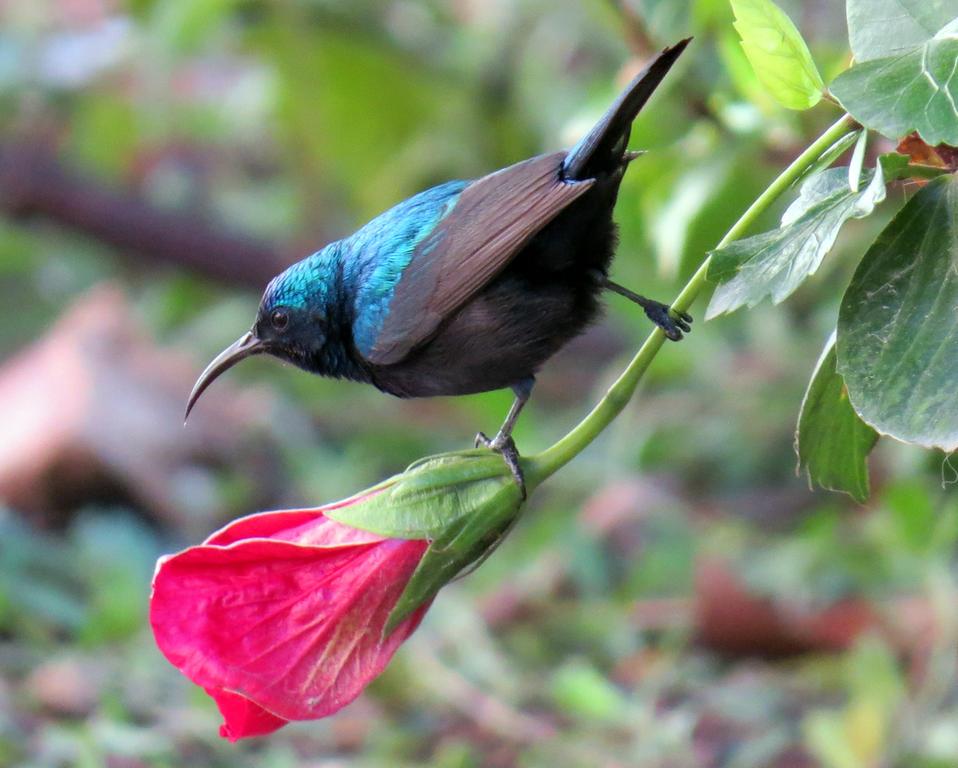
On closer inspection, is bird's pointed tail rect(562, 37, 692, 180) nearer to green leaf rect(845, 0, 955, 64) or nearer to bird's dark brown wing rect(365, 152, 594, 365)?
bird's dark brown wing rect(365, 152, 594, 365)

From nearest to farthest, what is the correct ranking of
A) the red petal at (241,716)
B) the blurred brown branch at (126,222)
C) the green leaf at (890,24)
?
the green leaf at (890,24) → the red petal at (241,716) → the blurred brown branch at (126,222)

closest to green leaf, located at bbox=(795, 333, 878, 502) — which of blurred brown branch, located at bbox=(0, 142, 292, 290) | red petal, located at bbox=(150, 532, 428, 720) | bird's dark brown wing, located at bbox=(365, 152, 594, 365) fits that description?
red petal, located at bbox=(150, 532, 428, 720)

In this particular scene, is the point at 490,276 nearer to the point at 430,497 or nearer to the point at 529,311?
the point at 529,311

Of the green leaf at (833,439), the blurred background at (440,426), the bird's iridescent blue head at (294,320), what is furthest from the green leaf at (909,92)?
the bird's iridescent blue head at (294,320)

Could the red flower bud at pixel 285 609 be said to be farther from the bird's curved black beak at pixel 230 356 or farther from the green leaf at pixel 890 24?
the bird's curved black beak at pixel 230 356

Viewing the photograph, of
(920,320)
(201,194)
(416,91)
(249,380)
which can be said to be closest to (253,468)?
(249,380)

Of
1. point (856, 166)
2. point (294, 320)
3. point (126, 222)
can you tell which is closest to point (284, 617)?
point (856, 166)
